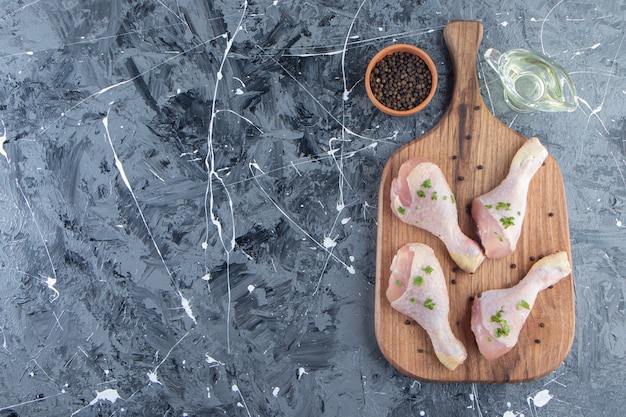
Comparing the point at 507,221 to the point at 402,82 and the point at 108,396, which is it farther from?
the point at 108,396

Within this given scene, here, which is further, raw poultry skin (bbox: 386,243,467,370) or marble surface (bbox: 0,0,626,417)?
marble surface (bbox: 0,0,626,417)

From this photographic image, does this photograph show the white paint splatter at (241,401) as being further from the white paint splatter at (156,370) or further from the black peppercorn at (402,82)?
the black peppercorn at (402,82)

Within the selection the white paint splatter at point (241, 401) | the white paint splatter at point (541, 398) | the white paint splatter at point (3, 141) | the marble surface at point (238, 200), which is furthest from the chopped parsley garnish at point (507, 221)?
the white paint splatter at point (3, 141)

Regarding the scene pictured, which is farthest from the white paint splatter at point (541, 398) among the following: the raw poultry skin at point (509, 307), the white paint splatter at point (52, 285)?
the white paint splatter at point (52, 285)

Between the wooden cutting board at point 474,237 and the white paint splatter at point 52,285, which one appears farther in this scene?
the white paint splatter at point 52,285

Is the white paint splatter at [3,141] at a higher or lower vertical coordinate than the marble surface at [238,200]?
higher

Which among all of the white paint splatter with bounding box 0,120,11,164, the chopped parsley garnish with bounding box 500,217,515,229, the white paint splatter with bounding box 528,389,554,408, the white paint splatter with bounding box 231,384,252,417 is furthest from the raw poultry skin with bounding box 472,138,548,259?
the white paint splatter with bounding box 0,120,11,164

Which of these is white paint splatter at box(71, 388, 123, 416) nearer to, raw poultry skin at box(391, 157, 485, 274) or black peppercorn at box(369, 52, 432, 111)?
raw poultry skin at box(391, 157, 485, 274)

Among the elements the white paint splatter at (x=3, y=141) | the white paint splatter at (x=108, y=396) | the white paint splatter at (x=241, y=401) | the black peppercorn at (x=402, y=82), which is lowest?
the white paint splatter at (x=241, y=401)
